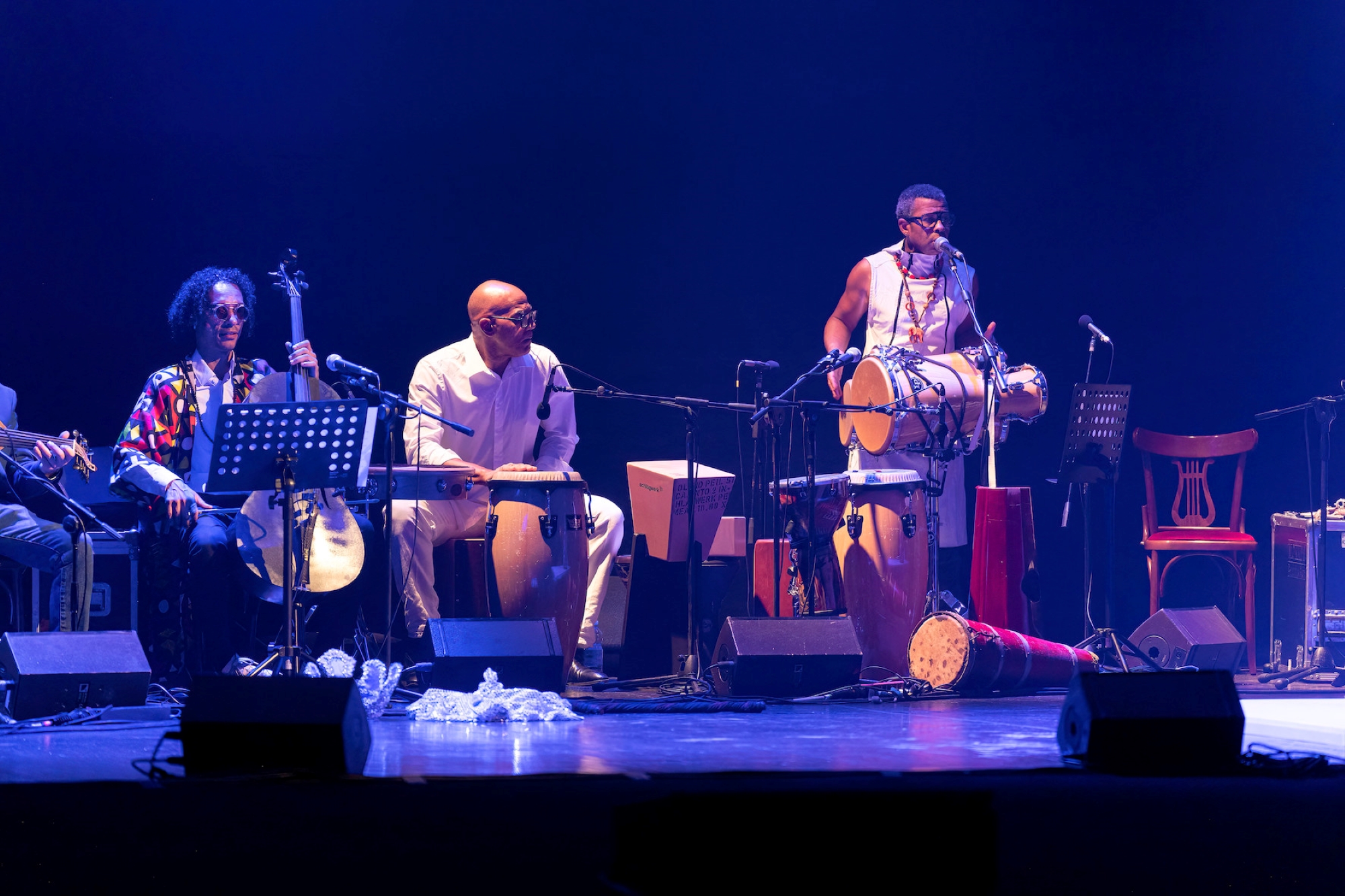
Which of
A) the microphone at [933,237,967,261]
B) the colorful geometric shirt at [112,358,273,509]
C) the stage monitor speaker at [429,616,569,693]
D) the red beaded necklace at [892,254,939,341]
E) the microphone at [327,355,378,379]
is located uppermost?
the microphone at [933,237,967,261]

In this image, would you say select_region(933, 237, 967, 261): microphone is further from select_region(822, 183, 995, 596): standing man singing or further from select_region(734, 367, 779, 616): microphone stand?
select_region(734, 367, 779, 616): microphone stand

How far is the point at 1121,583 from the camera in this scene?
7.76m

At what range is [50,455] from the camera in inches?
215

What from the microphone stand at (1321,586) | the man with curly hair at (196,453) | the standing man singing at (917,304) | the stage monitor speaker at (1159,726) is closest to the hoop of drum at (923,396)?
the standing man singing at (917,304)

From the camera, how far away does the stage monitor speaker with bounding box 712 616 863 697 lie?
5281 millimetres

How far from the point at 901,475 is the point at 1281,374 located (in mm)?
3026

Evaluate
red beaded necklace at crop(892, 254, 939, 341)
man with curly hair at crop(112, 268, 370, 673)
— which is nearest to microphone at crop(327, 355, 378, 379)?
man with curly hair at crop(112, 268, 370, 673)

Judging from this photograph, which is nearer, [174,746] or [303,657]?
[174,746]

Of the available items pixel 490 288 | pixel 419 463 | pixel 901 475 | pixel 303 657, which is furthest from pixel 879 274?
pixel 303 657

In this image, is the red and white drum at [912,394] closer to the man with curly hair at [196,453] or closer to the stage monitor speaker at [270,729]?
the man with curly hair at [196,453]

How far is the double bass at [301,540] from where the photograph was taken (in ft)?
17.5

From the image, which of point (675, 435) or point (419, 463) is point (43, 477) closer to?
point (419, 463)

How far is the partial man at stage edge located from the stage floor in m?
1.13

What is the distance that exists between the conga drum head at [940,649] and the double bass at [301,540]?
2.21 m
